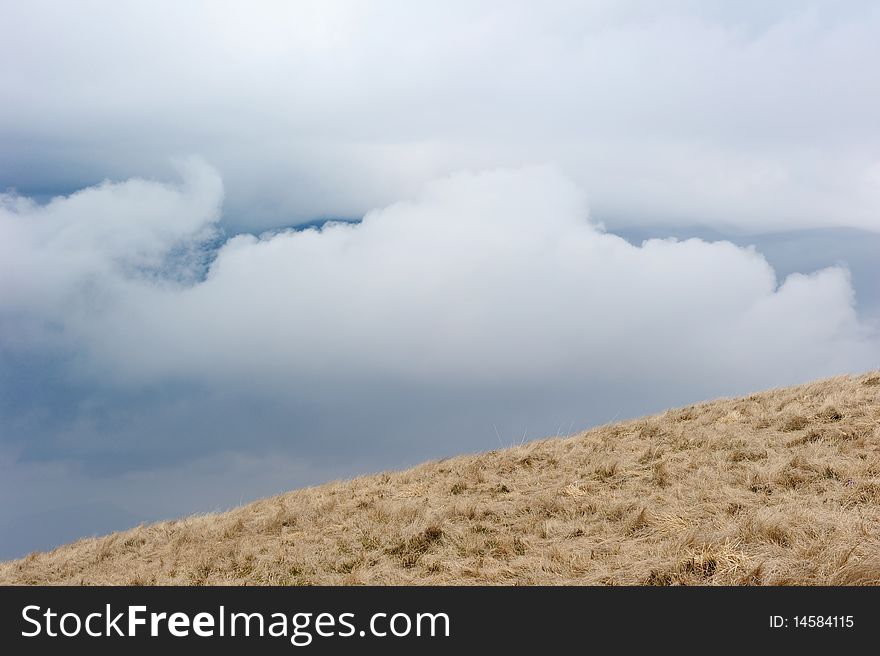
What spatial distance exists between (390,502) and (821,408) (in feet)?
35.4

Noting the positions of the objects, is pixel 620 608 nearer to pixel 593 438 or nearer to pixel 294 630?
pixel 294 630

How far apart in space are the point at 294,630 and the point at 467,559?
370 centimetres

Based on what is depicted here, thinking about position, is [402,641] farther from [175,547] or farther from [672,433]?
[672,433]

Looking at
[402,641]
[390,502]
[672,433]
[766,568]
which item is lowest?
[402,641]

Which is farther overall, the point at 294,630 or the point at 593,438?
the point at 593,438

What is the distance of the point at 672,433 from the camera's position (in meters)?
18.2

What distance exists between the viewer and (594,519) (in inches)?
505

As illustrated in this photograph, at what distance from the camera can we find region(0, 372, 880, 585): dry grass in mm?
9789

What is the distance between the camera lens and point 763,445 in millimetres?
15570

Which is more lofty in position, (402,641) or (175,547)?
(175,547)

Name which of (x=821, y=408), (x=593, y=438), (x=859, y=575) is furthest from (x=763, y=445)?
A: (x=859, y=575)

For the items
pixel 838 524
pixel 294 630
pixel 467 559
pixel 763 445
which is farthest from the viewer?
pixel 763 445

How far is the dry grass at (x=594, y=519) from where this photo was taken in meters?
9.79

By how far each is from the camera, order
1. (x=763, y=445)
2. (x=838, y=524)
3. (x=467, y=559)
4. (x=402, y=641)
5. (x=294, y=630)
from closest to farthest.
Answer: (x=402, y=641) < (x=294, y=630) < (x=838, y=524) < (x=467, y=559) < (x=763, y=445)
